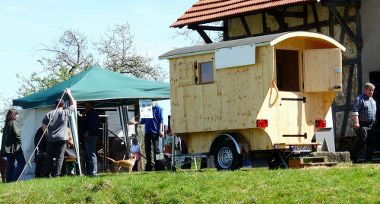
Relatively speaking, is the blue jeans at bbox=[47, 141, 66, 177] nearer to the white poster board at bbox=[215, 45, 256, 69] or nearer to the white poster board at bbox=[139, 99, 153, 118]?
the white poster board at bbox=[139, 99, 153, 118]

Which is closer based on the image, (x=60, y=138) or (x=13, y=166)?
(x=60, y=138)

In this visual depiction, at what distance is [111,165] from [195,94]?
671cm

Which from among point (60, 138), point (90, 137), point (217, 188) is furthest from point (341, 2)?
point (217, 188)

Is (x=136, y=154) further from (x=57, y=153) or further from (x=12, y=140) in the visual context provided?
(x=57, y=153)

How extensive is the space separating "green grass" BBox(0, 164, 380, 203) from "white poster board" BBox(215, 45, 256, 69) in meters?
2.64

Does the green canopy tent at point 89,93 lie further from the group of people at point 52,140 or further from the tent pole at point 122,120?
the tent pole at point 122,120

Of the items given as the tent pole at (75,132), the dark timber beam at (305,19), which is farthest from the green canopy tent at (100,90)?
the dark timber beam at (305,19)

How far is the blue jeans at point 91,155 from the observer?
21.6 m

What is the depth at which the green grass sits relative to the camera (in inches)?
548

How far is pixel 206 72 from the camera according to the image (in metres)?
19.2

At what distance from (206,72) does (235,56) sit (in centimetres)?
90

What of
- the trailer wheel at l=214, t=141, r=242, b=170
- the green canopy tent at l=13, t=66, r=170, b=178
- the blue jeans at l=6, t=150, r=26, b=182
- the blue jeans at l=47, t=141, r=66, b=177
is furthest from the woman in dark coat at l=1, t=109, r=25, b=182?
the trailer wheel at l=214, t=141, r=242, b=170

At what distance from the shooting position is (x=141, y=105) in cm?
2302

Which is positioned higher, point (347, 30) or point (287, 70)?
point (347, 30)
